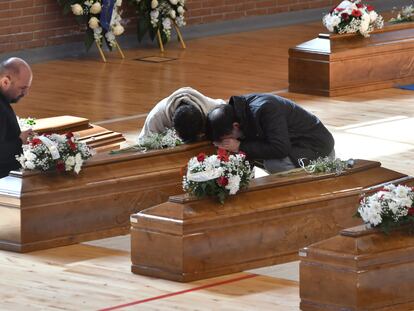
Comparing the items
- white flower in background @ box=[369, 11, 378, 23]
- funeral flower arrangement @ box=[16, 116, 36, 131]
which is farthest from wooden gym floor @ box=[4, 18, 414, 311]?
funeral flower arrangement @ box=[16, 116, 36, 131]

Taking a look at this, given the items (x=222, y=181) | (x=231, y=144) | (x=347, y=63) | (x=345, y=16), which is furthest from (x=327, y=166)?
(x=345, y=16)

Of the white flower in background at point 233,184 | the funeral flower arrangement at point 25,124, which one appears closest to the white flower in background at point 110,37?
the funeral flower arrangement at point 25,124

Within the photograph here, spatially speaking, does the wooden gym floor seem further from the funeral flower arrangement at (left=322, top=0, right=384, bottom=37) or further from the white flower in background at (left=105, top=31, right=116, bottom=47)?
the funeral flower arrangement at (left=322, top=0, right=384, bottom=37)

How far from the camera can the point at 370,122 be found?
36.4ft

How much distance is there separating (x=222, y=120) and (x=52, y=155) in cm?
100

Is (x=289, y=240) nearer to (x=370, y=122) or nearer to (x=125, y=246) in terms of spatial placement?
(x=125, y=246)

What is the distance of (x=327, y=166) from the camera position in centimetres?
751

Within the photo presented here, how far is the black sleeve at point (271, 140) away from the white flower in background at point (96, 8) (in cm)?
652

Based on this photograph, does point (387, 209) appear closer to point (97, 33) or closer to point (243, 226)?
point (243, 226)

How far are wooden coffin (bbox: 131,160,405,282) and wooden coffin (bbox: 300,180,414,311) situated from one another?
2.47 ft

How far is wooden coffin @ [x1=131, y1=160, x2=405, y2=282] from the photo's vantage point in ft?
22.4

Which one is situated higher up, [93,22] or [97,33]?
[93,22]

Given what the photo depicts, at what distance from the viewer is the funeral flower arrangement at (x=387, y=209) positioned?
6.29 meters

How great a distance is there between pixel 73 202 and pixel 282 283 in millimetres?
1457
